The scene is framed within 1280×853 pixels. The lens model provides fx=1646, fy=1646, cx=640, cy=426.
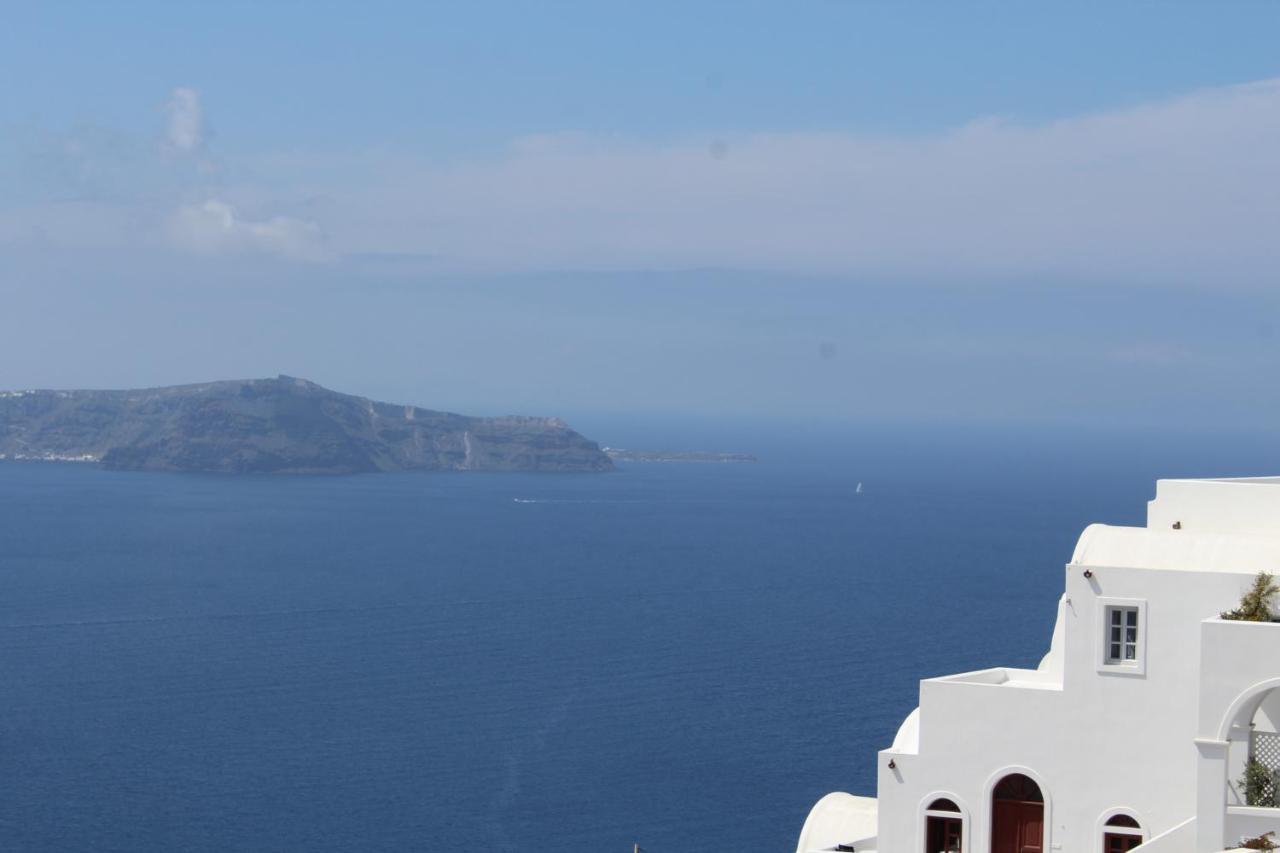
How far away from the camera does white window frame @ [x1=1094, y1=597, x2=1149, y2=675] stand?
17547mm

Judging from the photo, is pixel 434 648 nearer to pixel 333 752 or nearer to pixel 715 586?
pixel 333 752

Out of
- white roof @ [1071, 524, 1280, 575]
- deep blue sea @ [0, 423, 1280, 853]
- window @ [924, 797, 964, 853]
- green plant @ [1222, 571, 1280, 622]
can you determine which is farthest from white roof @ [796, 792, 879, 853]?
deep blue sea @ [0, 423, 1280, 853]

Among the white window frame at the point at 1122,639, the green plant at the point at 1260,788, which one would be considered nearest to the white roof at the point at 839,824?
the white window frame at the point at 1122,639

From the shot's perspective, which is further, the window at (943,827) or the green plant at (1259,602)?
the window at (943,827)

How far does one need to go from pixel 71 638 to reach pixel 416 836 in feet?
128

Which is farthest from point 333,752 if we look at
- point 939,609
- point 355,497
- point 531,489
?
point 531,489

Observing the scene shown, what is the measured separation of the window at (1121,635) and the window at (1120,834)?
67.2 inches

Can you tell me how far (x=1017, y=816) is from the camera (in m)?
18.3

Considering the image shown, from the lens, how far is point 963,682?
1853 centimetres

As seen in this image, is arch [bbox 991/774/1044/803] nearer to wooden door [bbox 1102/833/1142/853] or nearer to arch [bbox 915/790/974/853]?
arch [bbox 915/790/974/853]

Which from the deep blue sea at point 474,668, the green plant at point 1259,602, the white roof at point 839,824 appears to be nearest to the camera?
the green plant at point 1259,602

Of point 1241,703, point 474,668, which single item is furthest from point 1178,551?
point 474,668

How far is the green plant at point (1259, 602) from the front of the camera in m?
16.6

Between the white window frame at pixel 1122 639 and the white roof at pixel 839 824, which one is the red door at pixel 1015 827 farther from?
the white roof at pixel 839 824
